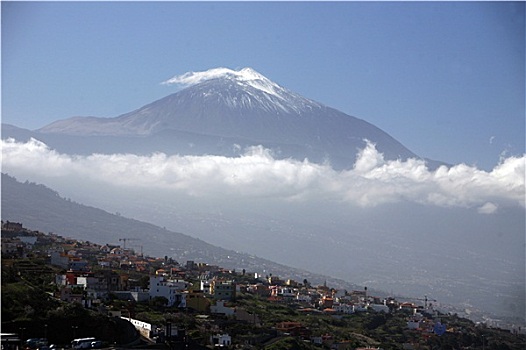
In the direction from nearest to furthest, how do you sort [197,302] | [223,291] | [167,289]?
[197,302]
[167,289]
[223,291]

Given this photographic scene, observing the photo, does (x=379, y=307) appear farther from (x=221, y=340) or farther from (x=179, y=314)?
(x=221, y=340)

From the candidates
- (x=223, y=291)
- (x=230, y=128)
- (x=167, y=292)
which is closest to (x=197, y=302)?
(x=167, y=292)

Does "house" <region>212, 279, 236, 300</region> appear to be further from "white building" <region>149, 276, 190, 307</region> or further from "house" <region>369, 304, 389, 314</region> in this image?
"house" <region>369, 304, 389, 314</region>

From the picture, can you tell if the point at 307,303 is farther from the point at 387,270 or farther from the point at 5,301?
the point at 387,270

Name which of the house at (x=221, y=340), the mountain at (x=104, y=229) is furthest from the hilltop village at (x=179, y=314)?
the mountain at (x=104, y=229)

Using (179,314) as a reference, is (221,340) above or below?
below

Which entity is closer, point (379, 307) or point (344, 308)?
point (344, 308)
